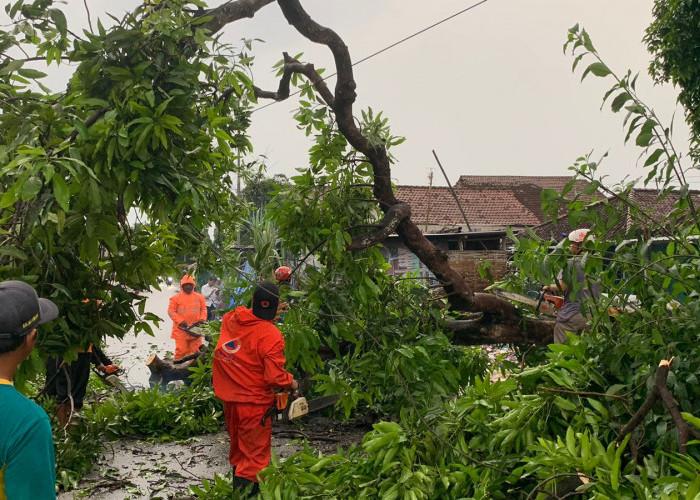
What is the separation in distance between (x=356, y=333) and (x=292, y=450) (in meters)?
1.50

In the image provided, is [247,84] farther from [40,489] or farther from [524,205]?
[524,205]

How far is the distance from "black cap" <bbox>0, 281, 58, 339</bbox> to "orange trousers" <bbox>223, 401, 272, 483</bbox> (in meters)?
2.64

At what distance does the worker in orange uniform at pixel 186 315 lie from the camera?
1027 centimetres

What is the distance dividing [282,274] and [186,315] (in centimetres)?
527

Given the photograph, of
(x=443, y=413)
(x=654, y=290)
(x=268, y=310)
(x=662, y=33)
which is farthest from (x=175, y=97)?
(x=662, y=33)

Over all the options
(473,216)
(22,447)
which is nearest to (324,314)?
(22,447)

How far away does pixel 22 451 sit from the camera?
2.02 metres

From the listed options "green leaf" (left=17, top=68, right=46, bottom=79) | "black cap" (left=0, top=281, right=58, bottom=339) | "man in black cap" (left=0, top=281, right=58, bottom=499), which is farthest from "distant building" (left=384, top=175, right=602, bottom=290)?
"man in black cap" (left=0, top=281, right=58, bottom=499)

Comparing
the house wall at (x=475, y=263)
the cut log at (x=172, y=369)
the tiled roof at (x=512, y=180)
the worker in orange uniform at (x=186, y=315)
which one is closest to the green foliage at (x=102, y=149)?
the cut log at (x=172, y=369)

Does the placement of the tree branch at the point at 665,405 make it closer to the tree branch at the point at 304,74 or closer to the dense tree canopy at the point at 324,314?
the dense tree canopy at the point at 324,314

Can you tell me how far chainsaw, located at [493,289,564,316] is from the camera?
666cm

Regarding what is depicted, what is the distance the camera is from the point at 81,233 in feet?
10.6

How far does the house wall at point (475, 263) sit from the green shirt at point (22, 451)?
12486 millimetres

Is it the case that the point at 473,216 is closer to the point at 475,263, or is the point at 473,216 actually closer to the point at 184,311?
the point at 475,263
